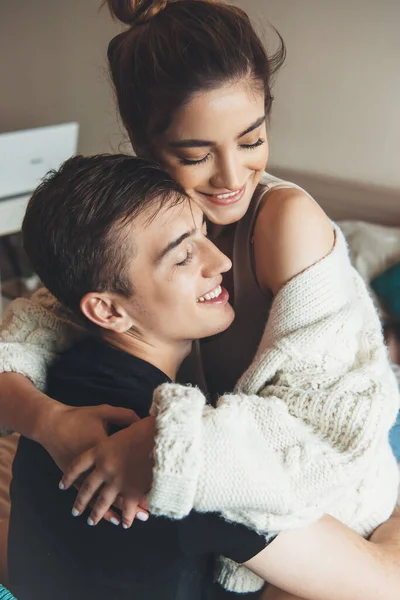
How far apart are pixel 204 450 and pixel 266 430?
0.28 feet

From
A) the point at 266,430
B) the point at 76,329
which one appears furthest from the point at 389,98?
the point at 266,430

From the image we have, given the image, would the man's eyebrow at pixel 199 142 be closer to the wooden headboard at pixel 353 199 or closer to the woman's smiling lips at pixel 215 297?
the woman's smiling lips at pixel 215 297

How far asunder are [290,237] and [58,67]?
222 centimetres

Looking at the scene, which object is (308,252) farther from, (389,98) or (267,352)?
(389,98)

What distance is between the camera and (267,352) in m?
0.86

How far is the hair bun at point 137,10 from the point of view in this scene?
0.96 metres

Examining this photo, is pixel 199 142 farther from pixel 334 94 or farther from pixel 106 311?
pixel 334 94

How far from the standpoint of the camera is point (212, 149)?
0.93 meters

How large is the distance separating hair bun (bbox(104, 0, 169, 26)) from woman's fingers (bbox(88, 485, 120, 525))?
0.66 meters

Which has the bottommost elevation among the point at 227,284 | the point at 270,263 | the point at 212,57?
the point at 227,284

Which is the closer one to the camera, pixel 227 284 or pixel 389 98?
pixel 227 284

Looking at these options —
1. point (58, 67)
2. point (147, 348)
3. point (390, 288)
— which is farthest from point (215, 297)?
point (58, 67)

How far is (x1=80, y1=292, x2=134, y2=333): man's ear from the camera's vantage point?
0.92 m

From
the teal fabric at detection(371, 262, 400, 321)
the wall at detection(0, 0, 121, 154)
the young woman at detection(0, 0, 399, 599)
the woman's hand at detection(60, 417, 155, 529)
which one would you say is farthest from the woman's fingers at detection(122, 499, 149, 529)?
the wall at detection(0, 0, 121, 154)
